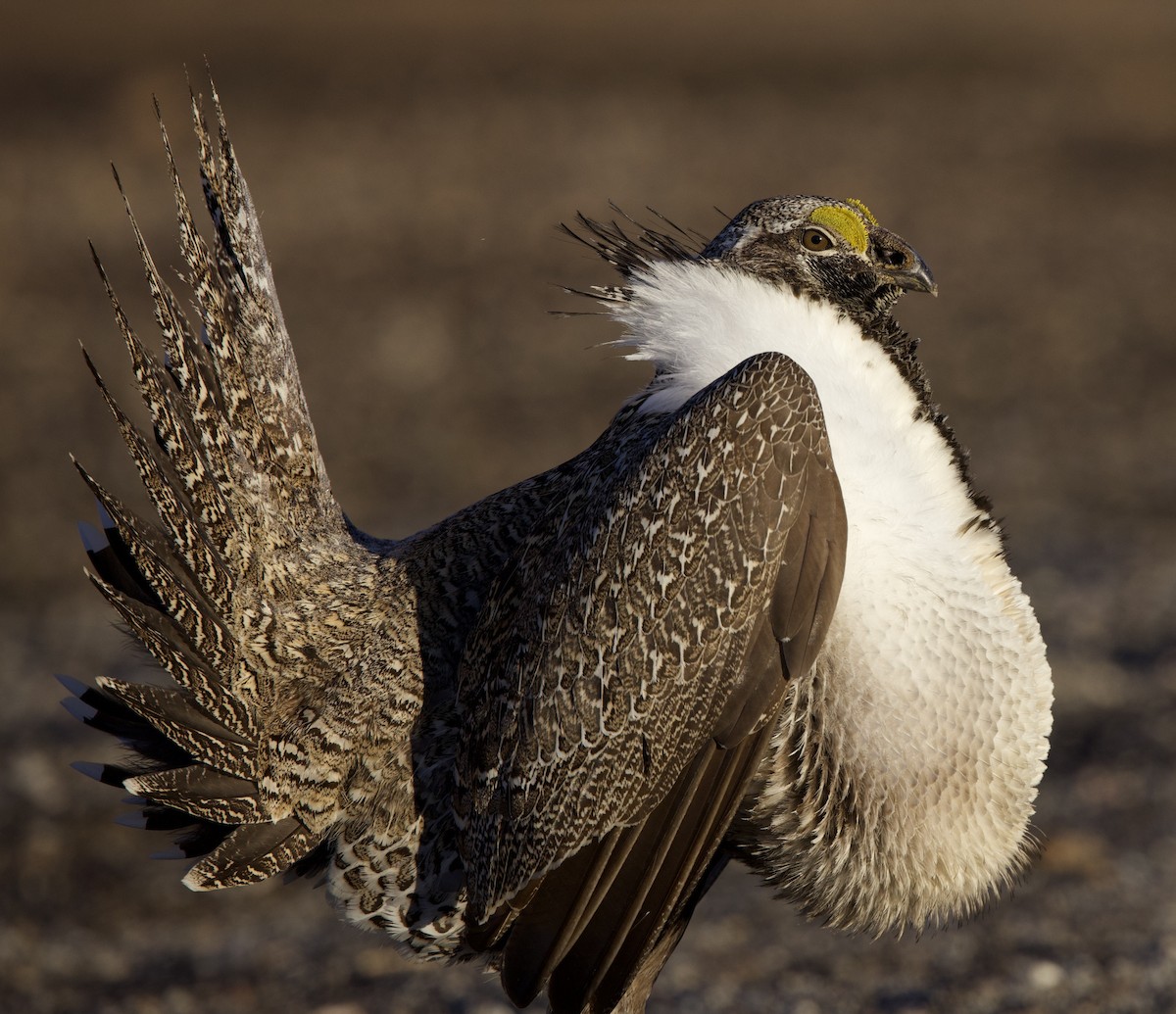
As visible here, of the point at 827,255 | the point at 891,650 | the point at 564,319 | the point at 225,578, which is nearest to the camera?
the point at 891,650

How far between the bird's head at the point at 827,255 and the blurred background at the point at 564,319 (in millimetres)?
1557

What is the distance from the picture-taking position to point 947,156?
1588cm

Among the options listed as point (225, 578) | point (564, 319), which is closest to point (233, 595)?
point (225, 578)

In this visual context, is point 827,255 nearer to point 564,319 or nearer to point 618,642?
point 618,642

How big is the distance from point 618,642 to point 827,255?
93 centimetres

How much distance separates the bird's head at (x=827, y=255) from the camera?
3.19m

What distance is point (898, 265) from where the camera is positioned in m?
3.27

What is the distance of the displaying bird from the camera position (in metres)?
2.83

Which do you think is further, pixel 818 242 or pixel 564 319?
pixel 564 319

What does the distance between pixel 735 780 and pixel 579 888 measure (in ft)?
1.21

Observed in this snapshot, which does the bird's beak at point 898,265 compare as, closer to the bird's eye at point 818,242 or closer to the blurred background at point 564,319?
the bird's eye at point 818,242

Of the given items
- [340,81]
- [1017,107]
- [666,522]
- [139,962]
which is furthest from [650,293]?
[1017,107]

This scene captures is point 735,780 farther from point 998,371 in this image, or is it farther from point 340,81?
point 340,81

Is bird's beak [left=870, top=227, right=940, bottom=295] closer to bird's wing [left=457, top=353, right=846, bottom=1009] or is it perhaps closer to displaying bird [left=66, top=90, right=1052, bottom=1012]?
displaying bird [left=66, top=90, right=1052, bottom=1012]
